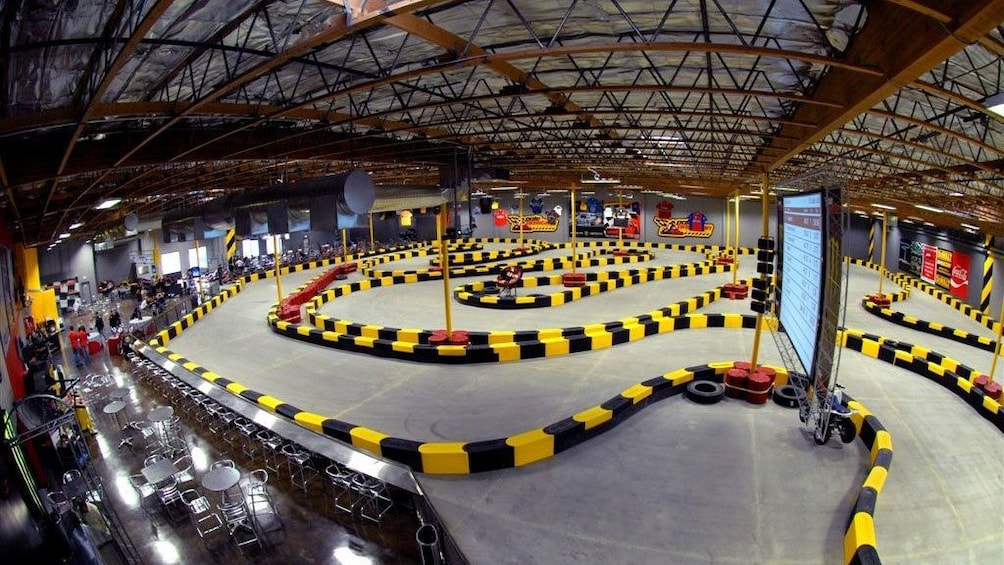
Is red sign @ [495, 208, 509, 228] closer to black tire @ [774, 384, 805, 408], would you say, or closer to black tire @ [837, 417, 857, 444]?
black tire @ [774, 384, 805, 408]

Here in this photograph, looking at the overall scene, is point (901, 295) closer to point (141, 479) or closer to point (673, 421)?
point (673, 421)

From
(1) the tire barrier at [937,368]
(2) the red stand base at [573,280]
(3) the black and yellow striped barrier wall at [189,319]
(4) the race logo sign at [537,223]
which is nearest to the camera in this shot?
(1) the tire barrier at [937,368]

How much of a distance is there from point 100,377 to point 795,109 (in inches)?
585

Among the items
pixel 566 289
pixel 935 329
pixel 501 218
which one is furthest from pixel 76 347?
pixel 501 218

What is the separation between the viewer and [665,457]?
620cm

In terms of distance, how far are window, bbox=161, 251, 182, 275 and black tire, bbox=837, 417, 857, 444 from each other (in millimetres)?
32138

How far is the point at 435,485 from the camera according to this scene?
18.7 ft

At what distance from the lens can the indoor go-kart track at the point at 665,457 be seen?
465cm

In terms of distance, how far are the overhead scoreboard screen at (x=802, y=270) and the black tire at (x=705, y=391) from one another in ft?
4.54

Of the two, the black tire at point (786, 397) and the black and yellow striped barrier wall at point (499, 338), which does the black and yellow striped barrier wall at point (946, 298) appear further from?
the black tire at point (786, 397)

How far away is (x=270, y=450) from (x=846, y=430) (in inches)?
292

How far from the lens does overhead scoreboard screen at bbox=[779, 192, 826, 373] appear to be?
18.7ft

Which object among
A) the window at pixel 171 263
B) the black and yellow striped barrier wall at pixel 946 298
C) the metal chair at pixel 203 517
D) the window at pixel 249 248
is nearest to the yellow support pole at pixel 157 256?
the window at pixel 171 263

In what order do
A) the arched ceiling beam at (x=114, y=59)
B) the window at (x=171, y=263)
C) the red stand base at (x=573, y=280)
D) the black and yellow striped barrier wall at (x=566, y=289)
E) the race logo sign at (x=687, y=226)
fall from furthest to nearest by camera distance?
the race logo sign at (x=687, y=226) < the window at (x=171, y=263) < the red stand base at (x=573, y=280) < the black and yellow striped barrier wall at (x=566, y=289) < the arched ceiling beam at (x=114, y=59)
